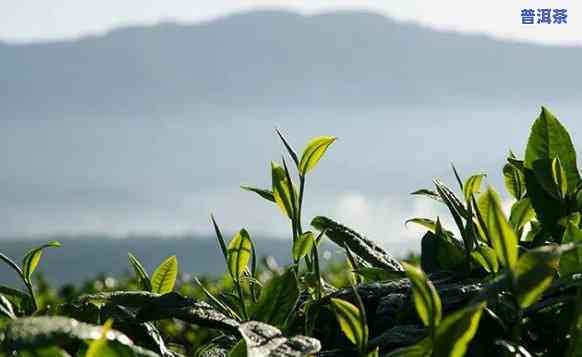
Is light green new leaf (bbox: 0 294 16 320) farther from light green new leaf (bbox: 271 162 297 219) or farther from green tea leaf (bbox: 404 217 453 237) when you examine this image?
green tea leaf (bbox: 404 217 453 237)

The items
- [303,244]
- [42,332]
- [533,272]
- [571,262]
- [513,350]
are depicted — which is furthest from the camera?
[303,244]

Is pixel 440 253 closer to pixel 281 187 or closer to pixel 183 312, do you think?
pixel 281 187

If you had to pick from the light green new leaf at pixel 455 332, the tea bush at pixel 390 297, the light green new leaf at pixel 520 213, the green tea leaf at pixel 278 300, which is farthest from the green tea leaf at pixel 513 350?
the light green new leaf at pixel 520 213

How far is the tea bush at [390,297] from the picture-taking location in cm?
85

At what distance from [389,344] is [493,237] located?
236mm

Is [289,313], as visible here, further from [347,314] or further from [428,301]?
[428,301]

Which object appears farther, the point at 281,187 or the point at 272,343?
the point at 281,187

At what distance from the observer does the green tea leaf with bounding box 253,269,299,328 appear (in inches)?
45.2

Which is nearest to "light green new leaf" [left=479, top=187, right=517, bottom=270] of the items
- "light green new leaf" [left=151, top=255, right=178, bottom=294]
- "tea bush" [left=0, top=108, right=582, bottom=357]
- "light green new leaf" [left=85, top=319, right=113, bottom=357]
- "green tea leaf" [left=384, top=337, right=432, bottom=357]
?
"tea bush" [left=0, top=108, right=582, bottom=357]

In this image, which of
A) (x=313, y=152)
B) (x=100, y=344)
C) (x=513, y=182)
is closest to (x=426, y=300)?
(x=100, y=344)

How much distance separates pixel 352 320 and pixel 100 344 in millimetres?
286

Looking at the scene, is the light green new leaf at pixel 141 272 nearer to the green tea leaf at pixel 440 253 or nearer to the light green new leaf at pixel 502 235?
the green tea leaf at pixel 440 253

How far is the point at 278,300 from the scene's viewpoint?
1158 millimetres

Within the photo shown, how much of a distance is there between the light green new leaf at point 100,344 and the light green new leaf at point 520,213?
2.24 feet
